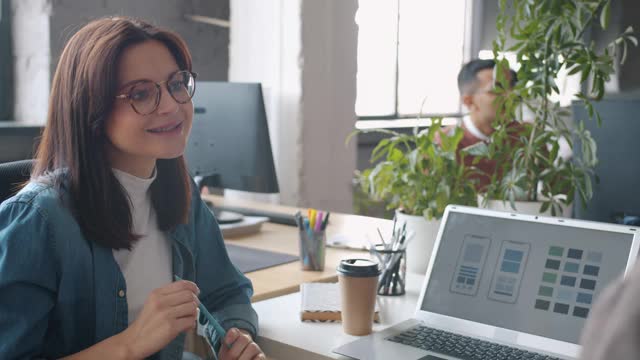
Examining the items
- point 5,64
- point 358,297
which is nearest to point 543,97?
point 358,297

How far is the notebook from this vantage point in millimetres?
1337

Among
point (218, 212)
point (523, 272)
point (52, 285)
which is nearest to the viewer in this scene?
point (52, 285)

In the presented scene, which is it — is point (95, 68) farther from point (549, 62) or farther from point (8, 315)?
point (549, 62)

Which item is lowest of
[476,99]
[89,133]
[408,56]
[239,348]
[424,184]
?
[239,348]

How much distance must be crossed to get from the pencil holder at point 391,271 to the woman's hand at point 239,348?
1.23 ft

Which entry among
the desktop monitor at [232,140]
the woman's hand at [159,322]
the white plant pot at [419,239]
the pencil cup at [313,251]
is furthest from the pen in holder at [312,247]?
the woman's hand at [159,322]

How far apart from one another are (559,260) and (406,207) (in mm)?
566

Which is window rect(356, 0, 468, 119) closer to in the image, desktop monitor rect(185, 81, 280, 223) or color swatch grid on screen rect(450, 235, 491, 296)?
desktop monitor rect(185, 81, 280, 223)

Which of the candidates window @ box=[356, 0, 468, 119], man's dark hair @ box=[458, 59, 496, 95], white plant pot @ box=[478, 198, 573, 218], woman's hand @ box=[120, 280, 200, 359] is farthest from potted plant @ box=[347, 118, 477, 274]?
window @ box=[356, 0, 468, 119]

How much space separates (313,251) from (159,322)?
65 cm

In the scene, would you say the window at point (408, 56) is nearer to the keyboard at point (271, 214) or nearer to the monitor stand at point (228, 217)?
the keyboard at point (271, 214)

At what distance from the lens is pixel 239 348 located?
1.21m

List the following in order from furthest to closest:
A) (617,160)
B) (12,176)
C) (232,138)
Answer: (232,138), (617,160), (12,176)

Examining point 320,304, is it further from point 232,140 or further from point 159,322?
point 232,140
